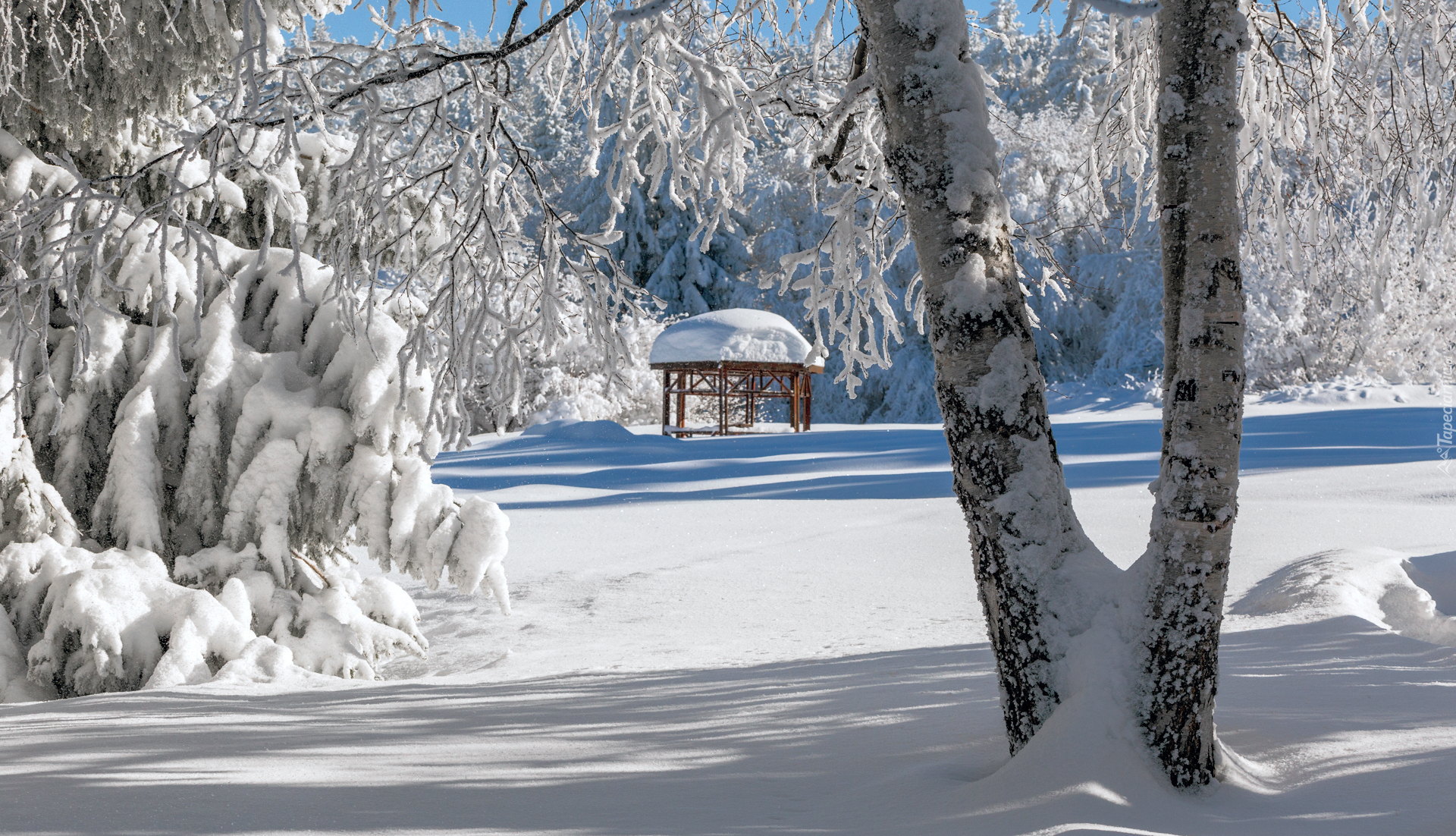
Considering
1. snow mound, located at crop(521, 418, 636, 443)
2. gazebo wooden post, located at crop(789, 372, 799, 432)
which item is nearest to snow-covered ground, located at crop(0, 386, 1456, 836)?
snow mound, located at crop(521, 418, 636, 443)

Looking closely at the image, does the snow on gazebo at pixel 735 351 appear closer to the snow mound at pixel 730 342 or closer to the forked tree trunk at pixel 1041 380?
the snow mound at pixel 730 342

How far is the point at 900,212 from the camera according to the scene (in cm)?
397

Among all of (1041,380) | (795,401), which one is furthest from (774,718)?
(795,401)

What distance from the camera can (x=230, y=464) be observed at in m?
4.76

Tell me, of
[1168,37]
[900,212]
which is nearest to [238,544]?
[900,212]

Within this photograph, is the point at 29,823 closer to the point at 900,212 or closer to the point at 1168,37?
the point at 1168,37

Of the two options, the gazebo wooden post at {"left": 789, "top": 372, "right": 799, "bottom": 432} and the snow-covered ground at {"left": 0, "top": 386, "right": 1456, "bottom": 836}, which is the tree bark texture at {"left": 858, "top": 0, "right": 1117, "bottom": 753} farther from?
the gazebo wooden post at {"left": 789, "top": 372, "right": 799, "bottom": 432}

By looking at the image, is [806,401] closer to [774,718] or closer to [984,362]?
[774,718]

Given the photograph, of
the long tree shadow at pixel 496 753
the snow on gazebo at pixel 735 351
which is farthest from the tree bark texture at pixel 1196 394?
the snow on gazebo at pixel 735 351

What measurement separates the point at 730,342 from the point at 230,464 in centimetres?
1376

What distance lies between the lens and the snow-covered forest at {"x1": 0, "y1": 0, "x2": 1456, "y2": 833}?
2.27m

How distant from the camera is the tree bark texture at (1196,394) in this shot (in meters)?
2.22

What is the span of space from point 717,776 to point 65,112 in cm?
429

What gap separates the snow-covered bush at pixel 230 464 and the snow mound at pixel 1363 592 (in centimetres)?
397
